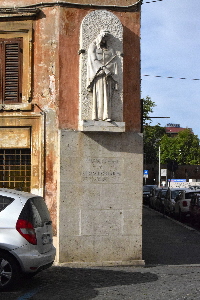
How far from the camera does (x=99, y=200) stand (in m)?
14.8

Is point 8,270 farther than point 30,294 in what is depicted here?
Yes

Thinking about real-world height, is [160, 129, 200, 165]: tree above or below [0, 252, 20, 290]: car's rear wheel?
above

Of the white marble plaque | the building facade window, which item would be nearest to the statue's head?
the building facade window

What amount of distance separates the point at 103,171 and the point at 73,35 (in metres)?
3.24

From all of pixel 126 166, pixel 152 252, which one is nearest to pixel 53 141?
pixel 126 166

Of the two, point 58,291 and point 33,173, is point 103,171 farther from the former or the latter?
point 58,291

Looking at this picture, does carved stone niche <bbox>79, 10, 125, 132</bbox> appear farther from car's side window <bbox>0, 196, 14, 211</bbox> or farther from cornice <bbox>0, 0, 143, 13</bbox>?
car's side window <bbox>0, 196, 14, 211</bbox>

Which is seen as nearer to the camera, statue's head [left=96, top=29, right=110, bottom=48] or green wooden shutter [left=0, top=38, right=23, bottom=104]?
statue's head [left=96, top=29, right=110, bottom=48]

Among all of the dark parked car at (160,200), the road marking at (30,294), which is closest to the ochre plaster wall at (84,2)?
the road marking at (30,294)

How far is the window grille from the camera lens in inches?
620

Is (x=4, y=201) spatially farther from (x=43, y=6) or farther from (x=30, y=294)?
(x=43, y=6)

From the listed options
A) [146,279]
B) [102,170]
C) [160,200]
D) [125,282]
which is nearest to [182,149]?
[160,200]

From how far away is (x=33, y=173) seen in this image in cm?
1553

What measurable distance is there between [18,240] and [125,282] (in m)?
2.49
